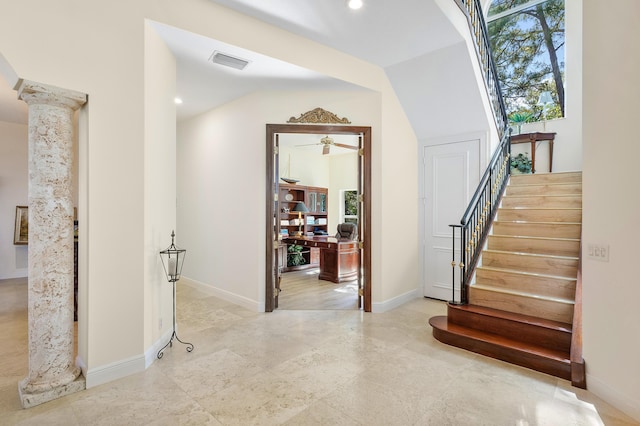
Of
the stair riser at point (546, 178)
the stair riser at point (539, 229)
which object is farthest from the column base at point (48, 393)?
the stair riser at point (546, 178)

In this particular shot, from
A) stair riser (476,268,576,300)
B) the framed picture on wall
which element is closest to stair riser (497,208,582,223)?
stair riser (476,268,576,300)

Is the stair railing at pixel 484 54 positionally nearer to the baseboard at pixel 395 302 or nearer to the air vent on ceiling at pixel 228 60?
the air vent on ceiling at pixel 228 60

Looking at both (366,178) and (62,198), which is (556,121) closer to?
(366,178)

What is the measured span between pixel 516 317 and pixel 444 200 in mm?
2200

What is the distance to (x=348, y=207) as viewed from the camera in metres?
9.59

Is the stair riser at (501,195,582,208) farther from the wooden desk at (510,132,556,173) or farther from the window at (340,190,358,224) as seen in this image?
the window at (340,190,358,224)

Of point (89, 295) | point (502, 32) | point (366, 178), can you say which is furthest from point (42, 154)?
point (502, 32)

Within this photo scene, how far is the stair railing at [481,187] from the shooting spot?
3768 millimetres

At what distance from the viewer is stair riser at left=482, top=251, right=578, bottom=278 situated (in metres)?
3.50

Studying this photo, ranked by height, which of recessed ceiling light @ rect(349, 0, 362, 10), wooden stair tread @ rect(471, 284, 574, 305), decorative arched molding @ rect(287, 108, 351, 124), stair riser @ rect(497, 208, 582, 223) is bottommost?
wooden stair tread @ rect(471, 284, 574, 305)

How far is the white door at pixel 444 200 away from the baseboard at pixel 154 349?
12.4ft

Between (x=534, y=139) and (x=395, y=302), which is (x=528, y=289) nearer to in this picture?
(x=395, y=302)

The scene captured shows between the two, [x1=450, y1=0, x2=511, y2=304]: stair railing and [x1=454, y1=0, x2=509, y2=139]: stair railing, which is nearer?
[x1=450, y1=0, x2=511, y2=304]: stair railing

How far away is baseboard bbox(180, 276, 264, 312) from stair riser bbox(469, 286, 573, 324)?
107 inches
